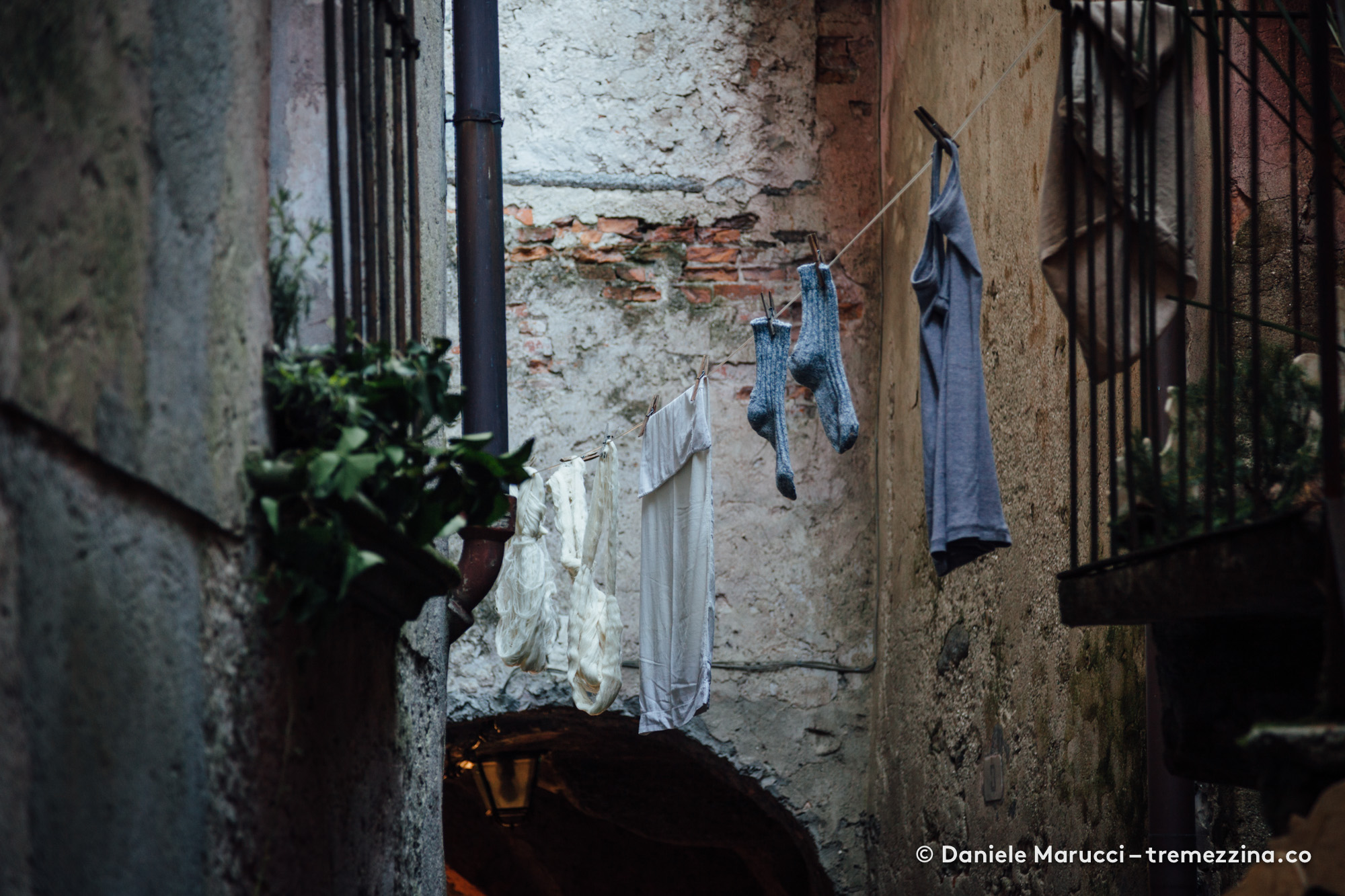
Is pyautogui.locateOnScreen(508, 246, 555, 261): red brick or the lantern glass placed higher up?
pyautogui.locateOnScreen(508, 246, 555, 261): red brick

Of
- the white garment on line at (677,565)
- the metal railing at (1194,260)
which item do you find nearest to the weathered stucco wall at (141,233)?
the metal railing at (1194,260)

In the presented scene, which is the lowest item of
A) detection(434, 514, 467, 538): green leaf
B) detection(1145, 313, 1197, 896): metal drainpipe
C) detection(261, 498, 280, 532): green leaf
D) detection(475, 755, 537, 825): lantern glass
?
detection(475, 755, 537, 825): lantern glass

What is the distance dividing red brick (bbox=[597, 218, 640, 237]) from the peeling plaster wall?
0.6 inches

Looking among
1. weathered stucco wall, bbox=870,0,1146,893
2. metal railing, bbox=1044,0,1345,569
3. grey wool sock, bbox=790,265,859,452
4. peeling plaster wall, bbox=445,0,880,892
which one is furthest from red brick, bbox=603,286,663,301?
metal railing, bbox=1044,0,1345,569

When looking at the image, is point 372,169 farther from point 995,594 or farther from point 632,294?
point 632,294

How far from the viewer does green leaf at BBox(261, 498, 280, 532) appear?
1654mm

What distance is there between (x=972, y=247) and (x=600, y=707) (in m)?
2.29

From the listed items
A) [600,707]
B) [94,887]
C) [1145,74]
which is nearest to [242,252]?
[94,887]

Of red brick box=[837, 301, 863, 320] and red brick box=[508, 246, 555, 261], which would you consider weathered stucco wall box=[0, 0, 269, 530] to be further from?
red brick box=[837, 301, 863, 320]

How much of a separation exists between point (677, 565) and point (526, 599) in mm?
648

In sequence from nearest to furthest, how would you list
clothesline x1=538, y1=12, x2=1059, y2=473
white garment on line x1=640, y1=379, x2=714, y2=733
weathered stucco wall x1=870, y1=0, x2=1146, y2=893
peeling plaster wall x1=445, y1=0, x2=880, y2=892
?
weathered stucco wall x1=870, y1=0, x2=1146, y2=893 < clothesline x1=538, y1=12, x2=1059, y2=473 < white garment on line x1=640, y1=379, x2=714, y2=733 < peeling plaster wall x1=445, y1=0, x2=880, y2=892

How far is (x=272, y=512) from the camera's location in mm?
1661

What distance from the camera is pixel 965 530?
3.29 metres

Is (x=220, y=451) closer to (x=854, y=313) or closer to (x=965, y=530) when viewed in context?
(x=965, y=530)
